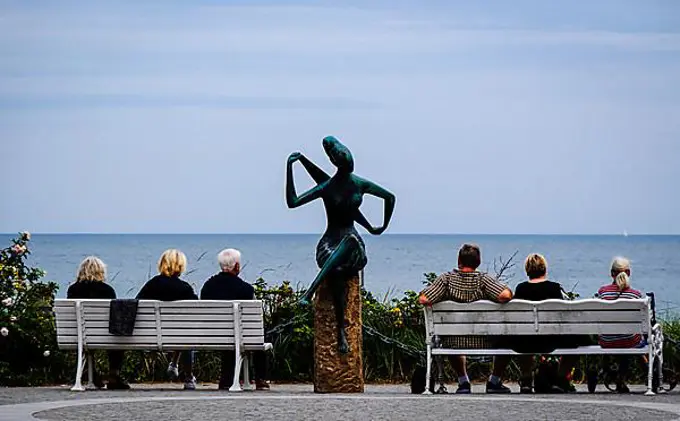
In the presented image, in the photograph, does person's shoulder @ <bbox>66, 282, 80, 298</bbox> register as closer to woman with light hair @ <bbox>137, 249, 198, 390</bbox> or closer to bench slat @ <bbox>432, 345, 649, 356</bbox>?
woman with light hair @ <bbox>137, 249, 198, 390</bbox>

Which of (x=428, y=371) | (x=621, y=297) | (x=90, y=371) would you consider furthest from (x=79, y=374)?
(x=621, y=297)

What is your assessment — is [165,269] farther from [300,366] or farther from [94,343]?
[300,366]

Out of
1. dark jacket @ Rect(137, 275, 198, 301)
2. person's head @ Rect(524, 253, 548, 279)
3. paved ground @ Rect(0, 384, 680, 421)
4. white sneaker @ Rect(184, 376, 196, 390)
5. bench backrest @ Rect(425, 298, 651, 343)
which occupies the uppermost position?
person's head @ Rect(524, 253, 548, 279)

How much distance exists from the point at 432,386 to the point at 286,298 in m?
3.04

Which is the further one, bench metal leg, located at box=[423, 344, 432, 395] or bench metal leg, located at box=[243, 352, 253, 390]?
bench metal leg, located at box=[243, 352, 253, 390]

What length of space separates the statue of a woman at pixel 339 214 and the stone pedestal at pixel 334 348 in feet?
0.22

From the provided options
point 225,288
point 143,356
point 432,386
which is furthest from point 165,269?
point 432,386

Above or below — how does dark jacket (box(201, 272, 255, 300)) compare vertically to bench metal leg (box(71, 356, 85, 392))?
above

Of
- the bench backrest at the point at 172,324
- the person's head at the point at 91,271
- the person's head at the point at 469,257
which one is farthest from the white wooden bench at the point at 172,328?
the person's head at the point at 469,257

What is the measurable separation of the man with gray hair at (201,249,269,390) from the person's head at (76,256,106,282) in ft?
3.33

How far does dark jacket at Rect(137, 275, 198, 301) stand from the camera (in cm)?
1609

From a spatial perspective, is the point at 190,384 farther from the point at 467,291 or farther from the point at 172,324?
the point at 467,291

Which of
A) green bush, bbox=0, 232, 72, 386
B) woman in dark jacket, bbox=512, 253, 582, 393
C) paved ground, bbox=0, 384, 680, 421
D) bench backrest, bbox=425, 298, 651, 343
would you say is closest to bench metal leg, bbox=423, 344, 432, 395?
bench backrest, bbox=425, 298, 651, 343

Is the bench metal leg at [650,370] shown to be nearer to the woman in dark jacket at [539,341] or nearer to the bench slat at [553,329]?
the bench slat at [553,329]
